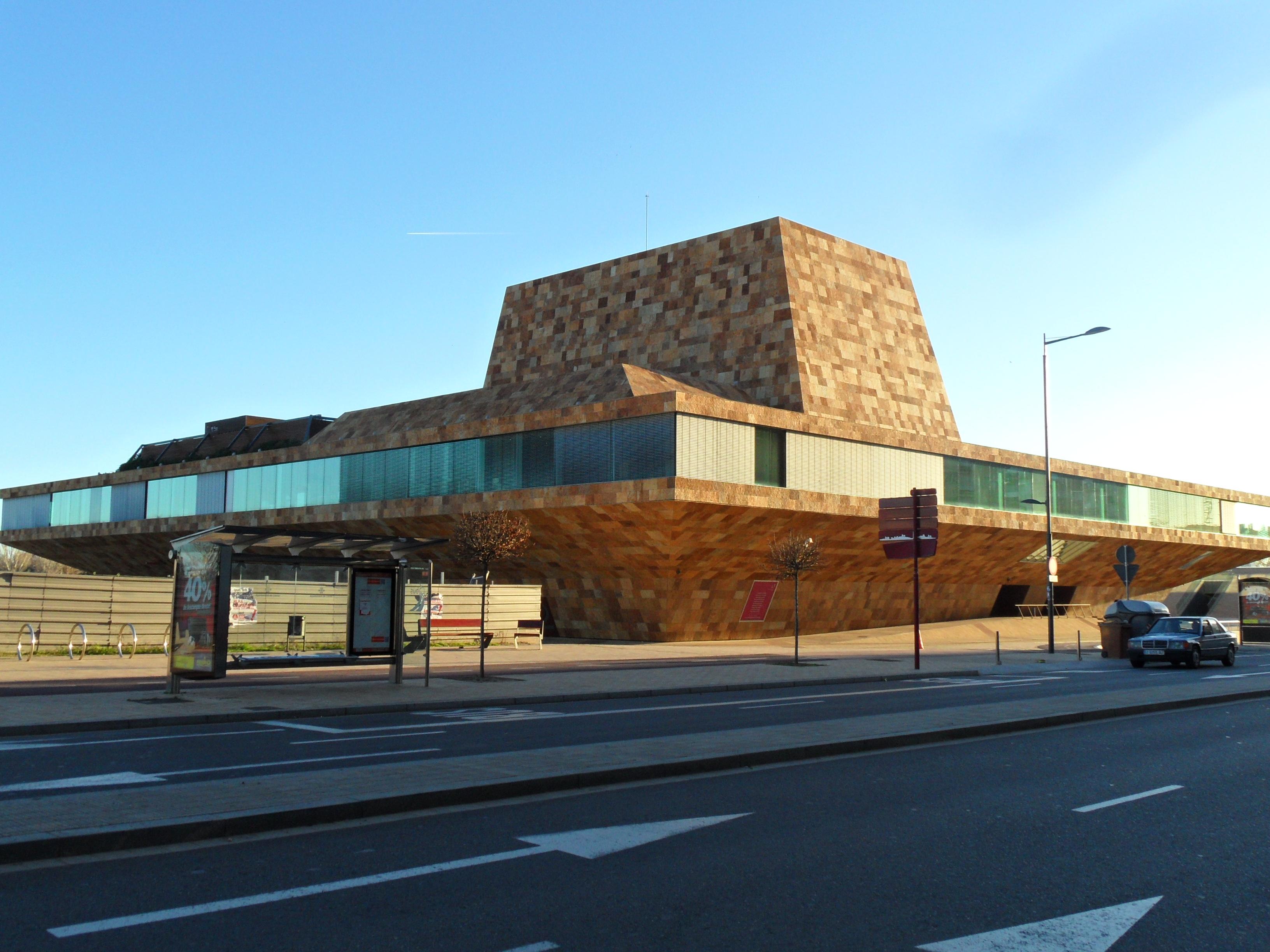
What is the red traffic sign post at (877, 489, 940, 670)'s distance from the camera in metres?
26.3

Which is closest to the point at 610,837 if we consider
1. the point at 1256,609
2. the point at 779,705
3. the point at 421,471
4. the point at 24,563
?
the point at 779,705

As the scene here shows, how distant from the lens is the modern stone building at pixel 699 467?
38.3m

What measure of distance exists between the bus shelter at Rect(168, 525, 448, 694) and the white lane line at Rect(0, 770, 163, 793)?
6.60 metres

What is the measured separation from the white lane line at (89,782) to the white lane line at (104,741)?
239 cm

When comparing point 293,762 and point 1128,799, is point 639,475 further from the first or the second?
point 1128,799

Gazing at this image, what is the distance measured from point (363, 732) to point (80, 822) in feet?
20.6

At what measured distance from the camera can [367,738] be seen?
12.8 m

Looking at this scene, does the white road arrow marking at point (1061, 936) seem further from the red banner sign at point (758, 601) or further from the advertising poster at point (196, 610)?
the red banner sign at point (758, 601)

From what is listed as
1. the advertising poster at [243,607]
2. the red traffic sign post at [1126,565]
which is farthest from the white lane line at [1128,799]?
the red traffic sign post at [1126,565]

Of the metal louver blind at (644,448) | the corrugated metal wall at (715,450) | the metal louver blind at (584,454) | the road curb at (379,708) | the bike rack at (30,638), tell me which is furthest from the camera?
the metal louver blind at (584,454)

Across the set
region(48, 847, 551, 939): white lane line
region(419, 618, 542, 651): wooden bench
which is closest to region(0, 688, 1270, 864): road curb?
region(48, 847, 551, 939): white lane line

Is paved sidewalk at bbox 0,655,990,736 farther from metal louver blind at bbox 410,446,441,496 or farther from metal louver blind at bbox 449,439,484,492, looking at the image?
metal louver blind at bbox 410,446,441,496

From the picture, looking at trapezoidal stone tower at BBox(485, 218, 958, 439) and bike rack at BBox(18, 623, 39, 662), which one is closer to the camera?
bike rack at BBox(18, 623, 39, 662)

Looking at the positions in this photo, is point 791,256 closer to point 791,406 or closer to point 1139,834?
point 791,406
